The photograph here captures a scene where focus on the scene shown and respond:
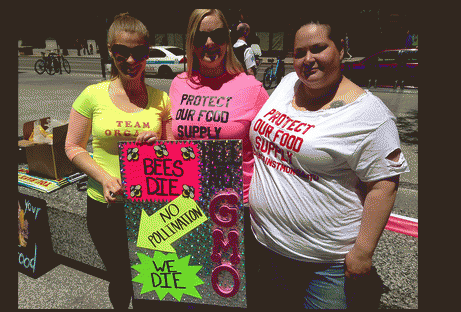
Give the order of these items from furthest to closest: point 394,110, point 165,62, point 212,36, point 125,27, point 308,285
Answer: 1. point 165,62
2. point 394,110
3. point 212,36
4. point 125,27
5. point 308,285

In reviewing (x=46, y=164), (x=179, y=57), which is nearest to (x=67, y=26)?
(x=179, y=57)

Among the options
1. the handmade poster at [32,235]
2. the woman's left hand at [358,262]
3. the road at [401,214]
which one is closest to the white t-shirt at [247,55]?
the road at [401,214]

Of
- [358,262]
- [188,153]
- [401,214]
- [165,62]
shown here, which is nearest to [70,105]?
[165,62]

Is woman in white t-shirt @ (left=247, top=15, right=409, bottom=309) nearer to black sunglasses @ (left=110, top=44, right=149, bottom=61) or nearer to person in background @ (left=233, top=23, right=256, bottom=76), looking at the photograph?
black sunglasses @ (left=110, top=44, right=149, bottom=61)

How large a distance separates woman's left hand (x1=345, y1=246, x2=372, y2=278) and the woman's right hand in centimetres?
116

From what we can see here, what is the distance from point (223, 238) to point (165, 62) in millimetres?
15643

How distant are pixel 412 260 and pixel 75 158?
202 cm

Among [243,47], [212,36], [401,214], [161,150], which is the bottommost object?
[401,214]

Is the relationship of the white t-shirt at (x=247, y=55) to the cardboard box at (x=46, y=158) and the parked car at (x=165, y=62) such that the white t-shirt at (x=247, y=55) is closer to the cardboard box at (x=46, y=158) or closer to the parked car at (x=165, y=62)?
the cardboard box at (x=46, y=158)

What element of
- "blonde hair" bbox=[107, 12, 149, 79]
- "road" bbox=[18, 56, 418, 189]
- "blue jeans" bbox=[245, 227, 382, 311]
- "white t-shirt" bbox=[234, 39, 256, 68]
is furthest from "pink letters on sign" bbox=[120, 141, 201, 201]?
"white t-shirt" bbox=[234, 39, 256, 68]

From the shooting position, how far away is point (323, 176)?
4.50 feet

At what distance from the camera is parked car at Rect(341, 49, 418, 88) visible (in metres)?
11.9

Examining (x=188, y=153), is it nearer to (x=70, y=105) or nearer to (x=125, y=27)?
(x=125, y=27)

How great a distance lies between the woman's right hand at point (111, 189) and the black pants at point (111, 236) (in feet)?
0.60
